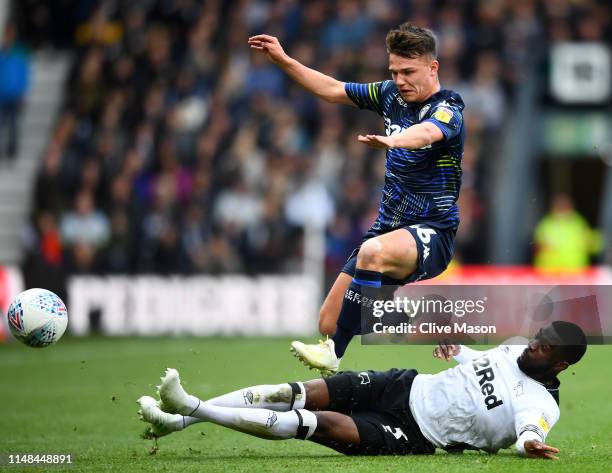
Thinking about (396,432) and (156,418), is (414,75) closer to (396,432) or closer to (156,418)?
(396,432)

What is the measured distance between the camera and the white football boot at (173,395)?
7676mm

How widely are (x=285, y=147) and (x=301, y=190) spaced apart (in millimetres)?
984

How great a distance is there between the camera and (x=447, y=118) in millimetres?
8164

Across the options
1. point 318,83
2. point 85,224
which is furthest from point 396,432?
point 85,224

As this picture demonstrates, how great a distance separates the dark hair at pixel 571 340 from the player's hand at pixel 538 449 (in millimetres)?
550

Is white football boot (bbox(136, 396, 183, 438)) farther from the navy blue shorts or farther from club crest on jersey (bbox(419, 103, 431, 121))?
club crest on jersey (bbox(419, 103, 431, 121))

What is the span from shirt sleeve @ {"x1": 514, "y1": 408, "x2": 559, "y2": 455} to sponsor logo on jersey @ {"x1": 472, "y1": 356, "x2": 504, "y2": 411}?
19 centimetres

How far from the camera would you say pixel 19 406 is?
1142cm

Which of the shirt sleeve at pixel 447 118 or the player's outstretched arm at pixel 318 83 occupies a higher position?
the player's outstretched arm at pixel 318 83

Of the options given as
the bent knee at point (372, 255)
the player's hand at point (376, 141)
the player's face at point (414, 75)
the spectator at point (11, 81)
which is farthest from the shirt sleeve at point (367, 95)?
the spectator at point (11, 81)

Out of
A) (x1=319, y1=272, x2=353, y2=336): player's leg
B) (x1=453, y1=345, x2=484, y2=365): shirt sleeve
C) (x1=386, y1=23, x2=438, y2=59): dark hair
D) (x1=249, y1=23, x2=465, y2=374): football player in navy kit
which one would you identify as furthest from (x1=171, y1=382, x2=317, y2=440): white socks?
(x1=386, y1=23, x2=438, y2=59): dark hair

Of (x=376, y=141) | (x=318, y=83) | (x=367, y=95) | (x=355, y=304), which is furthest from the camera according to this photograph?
(x=318, y=83)

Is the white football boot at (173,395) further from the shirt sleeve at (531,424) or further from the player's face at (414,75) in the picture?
the player's face at (414,75)

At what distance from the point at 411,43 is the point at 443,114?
515mm
